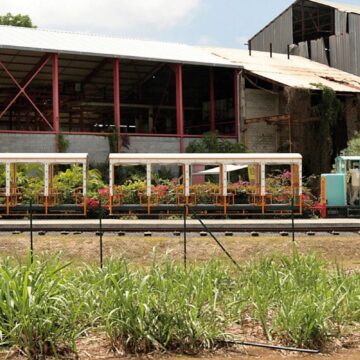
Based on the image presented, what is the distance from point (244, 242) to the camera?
18469mm

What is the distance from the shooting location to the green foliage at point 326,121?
38.4m

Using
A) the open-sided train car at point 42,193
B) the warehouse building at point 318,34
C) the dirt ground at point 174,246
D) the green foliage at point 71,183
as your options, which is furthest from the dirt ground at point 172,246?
the warehouse building at point 318,34

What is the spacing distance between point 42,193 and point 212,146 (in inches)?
535

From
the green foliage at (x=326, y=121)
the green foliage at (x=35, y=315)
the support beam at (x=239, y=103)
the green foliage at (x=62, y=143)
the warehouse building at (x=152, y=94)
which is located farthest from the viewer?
the support beam at (x=239, y=103)

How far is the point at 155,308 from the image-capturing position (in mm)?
7738

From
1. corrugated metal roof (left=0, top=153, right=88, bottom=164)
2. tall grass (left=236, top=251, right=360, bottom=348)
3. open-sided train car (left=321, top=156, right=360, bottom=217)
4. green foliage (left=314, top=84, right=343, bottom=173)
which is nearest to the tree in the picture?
green foliage (left=314, top=84, right=343, bottom=173)

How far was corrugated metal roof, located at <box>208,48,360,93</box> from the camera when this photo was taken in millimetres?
39509

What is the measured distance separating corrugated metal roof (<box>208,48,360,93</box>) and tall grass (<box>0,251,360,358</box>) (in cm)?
2994

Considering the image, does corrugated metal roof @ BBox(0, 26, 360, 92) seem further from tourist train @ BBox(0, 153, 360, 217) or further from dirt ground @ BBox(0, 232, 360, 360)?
dirt ground @ BBox(0, 232, 360, 360)

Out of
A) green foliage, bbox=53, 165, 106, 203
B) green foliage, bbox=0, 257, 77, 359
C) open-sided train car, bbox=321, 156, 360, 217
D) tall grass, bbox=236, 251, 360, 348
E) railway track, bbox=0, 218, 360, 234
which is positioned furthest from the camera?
open-sided train car, bbox=321, 156, 360, 217

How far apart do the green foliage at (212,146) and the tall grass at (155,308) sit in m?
28.2

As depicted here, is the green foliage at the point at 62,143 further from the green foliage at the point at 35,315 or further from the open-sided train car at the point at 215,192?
the green foliage at the point at 35,315

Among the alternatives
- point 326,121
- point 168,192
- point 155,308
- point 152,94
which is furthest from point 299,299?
point 152,94

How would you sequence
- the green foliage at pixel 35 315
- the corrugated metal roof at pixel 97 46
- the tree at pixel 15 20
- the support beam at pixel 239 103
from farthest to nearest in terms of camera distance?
1. the tree at pixel 15 20
2. the support beam at pixel 239 103
3. the corrugated metal roof at pixel 97 46
4. the green foliage at pixel 35 315
